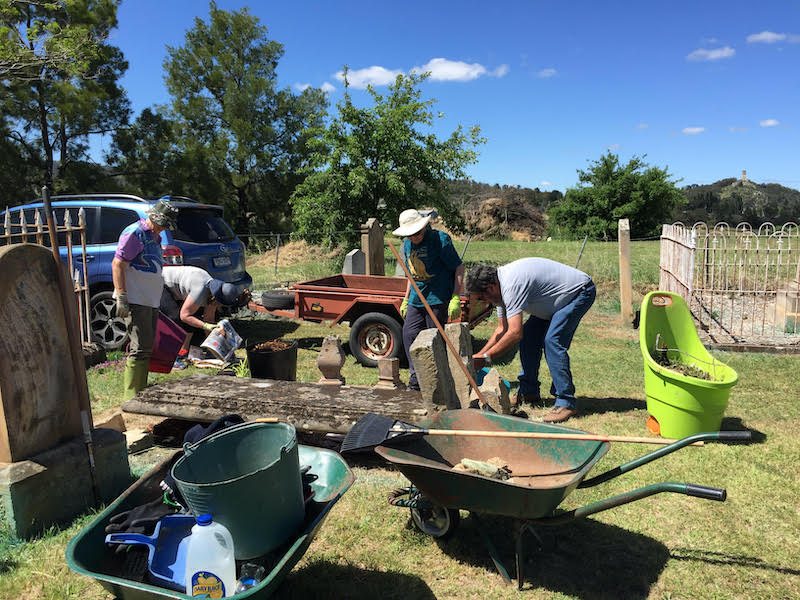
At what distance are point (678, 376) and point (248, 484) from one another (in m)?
3.39

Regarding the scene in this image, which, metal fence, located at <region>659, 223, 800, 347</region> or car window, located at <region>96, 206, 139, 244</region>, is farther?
metal fence, located at <region>659, 223, 800, 347</region>

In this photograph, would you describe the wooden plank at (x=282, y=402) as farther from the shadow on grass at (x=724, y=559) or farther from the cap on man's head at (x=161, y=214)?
the shadow on grass at (x=724, y=559)

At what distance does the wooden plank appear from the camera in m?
3.94

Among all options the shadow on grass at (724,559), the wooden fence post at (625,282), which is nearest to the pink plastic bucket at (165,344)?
the shadow on grass at (724,559)

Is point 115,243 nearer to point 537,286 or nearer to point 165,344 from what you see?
point 165,344

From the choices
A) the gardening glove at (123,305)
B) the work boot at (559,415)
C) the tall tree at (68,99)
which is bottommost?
the work boot at (559,415)

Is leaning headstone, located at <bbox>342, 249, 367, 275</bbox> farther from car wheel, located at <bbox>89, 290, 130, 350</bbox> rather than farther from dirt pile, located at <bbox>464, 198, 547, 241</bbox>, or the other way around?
dirt pile, located at <bbox>464, 198, 547, 241</bbox>

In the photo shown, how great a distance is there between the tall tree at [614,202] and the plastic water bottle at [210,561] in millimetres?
30031

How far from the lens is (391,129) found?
45.8 feet

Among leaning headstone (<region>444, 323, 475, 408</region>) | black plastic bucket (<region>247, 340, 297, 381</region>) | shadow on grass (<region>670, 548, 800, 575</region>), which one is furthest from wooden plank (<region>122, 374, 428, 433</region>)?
shadow on grass (<region>670, 548, 800, 575</region>)

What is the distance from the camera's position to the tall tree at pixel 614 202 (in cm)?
3102

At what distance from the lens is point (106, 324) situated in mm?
7074

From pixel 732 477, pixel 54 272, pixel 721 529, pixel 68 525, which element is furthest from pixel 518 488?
pixel 54 272

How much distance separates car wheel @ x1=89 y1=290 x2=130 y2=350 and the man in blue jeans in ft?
16.0
